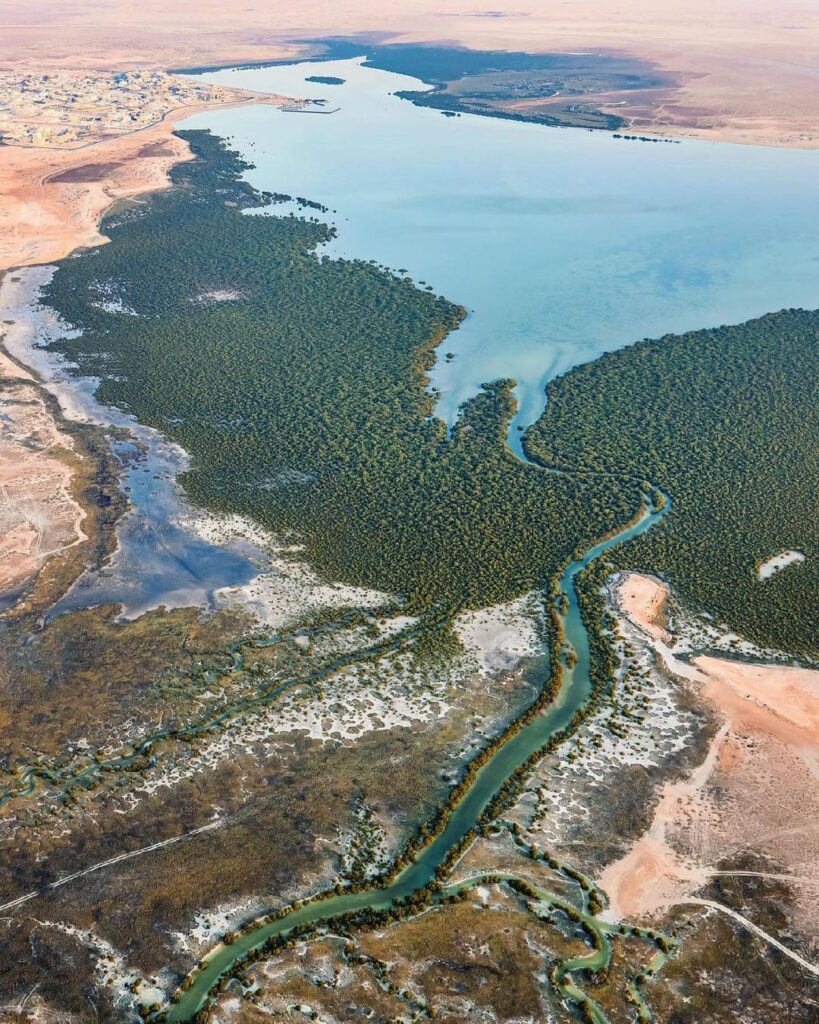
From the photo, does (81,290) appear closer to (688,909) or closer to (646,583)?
(646,583)

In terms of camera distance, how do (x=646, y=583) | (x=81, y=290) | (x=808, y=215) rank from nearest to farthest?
(x=646, y=583) < (x=81, y=290) < (x=808, y=215)

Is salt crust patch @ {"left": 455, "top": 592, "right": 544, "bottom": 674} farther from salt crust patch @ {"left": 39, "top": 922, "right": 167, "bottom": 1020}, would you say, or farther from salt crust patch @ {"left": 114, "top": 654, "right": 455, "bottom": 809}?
salt crust patch @ {"left": 39, "top": 922, "right": 167, "bottom": 1020}

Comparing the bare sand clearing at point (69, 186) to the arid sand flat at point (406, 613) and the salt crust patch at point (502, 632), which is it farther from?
the salt crust patch at point (502, 632)

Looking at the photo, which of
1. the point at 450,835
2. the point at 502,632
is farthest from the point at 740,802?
the point at 502,632

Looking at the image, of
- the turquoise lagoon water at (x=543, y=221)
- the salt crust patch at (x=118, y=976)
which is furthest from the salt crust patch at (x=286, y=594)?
the turquoise lagoon water at (x=543, y=221)

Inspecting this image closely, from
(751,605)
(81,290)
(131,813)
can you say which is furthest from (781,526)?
(81,290)

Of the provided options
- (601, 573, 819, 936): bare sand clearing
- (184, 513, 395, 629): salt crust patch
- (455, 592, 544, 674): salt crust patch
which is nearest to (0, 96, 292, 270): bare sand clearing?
(184, 513, 395, 629): salt crust patch
